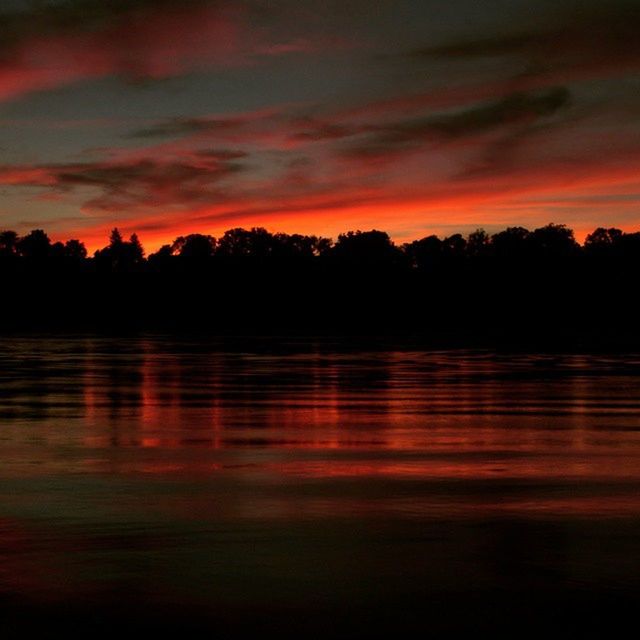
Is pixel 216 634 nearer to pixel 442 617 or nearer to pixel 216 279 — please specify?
pixel 442 617

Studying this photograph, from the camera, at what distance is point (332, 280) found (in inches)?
5561

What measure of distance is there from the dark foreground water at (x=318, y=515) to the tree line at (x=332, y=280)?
249 feet

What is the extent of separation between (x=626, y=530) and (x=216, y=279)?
462 feet

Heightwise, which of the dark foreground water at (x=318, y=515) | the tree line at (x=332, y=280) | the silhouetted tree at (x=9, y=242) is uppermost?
the silhouetted tree at (x=9, y=242)

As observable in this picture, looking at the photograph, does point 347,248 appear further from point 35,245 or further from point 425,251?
point 35,245

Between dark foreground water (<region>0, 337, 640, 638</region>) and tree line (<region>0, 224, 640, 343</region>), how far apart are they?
7578cm

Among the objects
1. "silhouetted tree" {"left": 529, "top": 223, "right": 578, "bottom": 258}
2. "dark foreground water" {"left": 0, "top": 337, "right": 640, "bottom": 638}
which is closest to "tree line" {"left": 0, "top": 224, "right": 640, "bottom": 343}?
"silhouetted tree" {"left": 529, "top": 223, "right": 578, "bottom": 258}

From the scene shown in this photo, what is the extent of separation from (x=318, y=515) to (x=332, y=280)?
434ft

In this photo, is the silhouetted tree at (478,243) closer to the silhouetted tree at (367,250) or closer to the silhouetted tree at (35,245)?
the silhouetted tree at (367,250)

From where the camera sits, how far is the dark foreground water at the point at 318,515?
6.45 metres

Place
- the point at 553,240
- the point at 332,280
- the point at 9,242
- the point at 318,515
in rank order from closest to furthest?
1. the point at 318,515
2. the point at 332,280
3. the point at 553,240
4. the point at 9,242

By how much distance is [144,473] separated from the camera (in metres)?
11.1

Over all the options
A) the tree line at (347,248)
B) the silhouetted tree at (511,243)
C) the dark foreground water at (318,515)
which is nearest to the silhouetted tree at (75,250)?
the tree line at (347,248)

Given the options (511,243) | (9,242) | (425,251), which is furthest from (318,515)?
(9,242)
